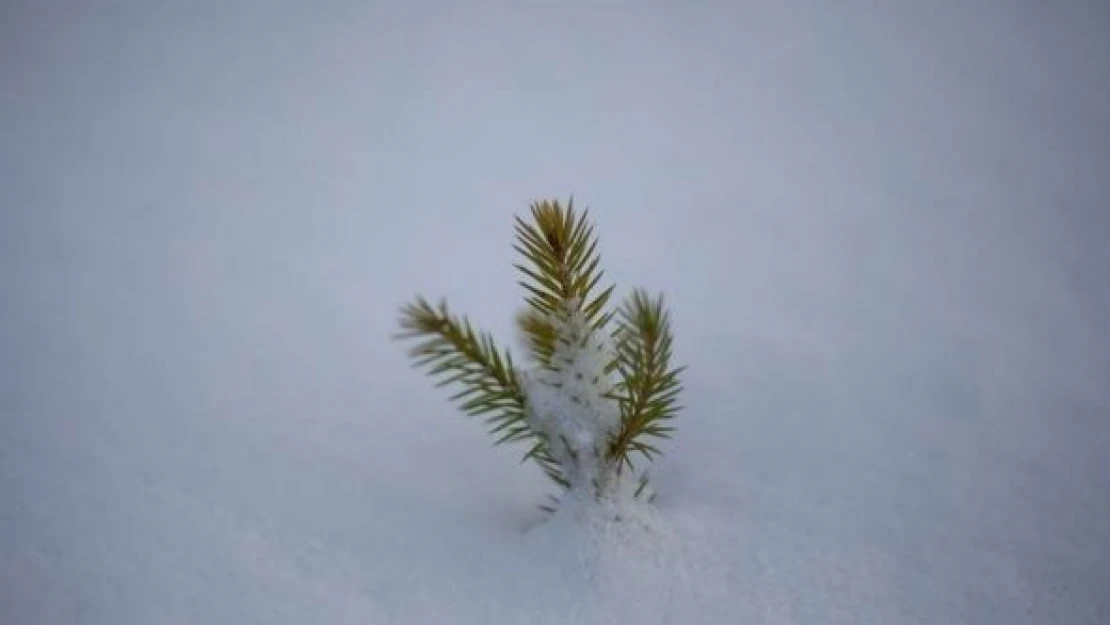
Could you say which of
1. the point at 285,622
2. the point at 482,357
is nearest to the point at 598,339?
the point at 482,357

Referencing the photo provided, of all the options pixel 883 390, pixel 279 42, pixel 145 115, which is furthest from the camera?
pixel 279 42

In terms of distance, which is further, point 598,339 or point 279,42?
point 279,42

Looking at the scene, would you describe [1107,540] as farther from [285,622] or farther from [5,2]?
[5,2]

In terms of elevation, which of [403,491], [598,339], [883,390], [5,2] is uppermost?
[5,2]

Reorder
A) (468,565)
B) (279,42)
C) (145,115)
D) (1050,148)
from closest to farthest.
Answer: (468,565) < (1050,148) < (145,115) < (279,42)
